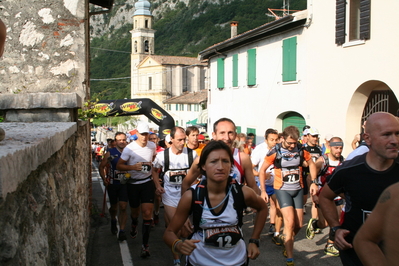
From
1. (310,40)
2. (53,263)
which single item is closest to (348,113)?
(310,40)

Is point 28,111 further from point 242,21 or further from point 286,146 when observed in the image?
point 242,21

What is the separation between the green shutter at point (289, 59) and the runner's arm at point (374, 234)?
47.5 feet

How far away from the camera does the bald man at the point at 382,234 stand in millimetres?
1955

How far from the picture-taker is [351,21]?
13.1 m

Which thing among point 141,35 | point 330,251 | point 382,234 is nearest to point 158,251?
point 330,251

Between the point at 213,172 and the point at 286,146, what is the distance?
3384 mm

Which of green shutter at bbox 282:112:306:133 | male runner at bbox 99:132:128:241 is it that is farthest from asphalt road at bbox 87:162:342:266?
green shutter at bbox 282:112:306:133

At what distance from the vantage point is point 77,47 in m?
6.98

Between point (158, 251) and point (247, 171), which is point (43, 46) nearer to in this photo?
point (158, 251)

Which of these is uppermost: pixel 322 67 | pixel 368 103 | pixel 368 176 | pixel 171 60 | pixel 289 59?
pixel 171 60

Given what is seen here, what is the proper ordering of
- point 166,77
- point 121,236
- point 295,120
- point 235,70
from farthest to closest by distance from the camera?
point 166,77 < point 235,70 < point 295,120 < point 121,236

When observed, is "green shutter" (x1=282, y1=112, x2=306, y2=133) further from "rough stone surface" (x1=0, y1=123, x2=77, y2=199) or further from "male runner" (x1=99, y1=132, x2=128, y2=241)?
"rough stone surface" (x1=0, y1=123, x2=77, y2=199)

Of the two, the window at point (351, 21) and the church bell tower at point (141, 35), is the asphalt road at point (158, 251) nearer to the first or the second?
the window at point (351, 21)

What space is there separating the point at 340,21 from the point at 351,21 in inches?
16.0
